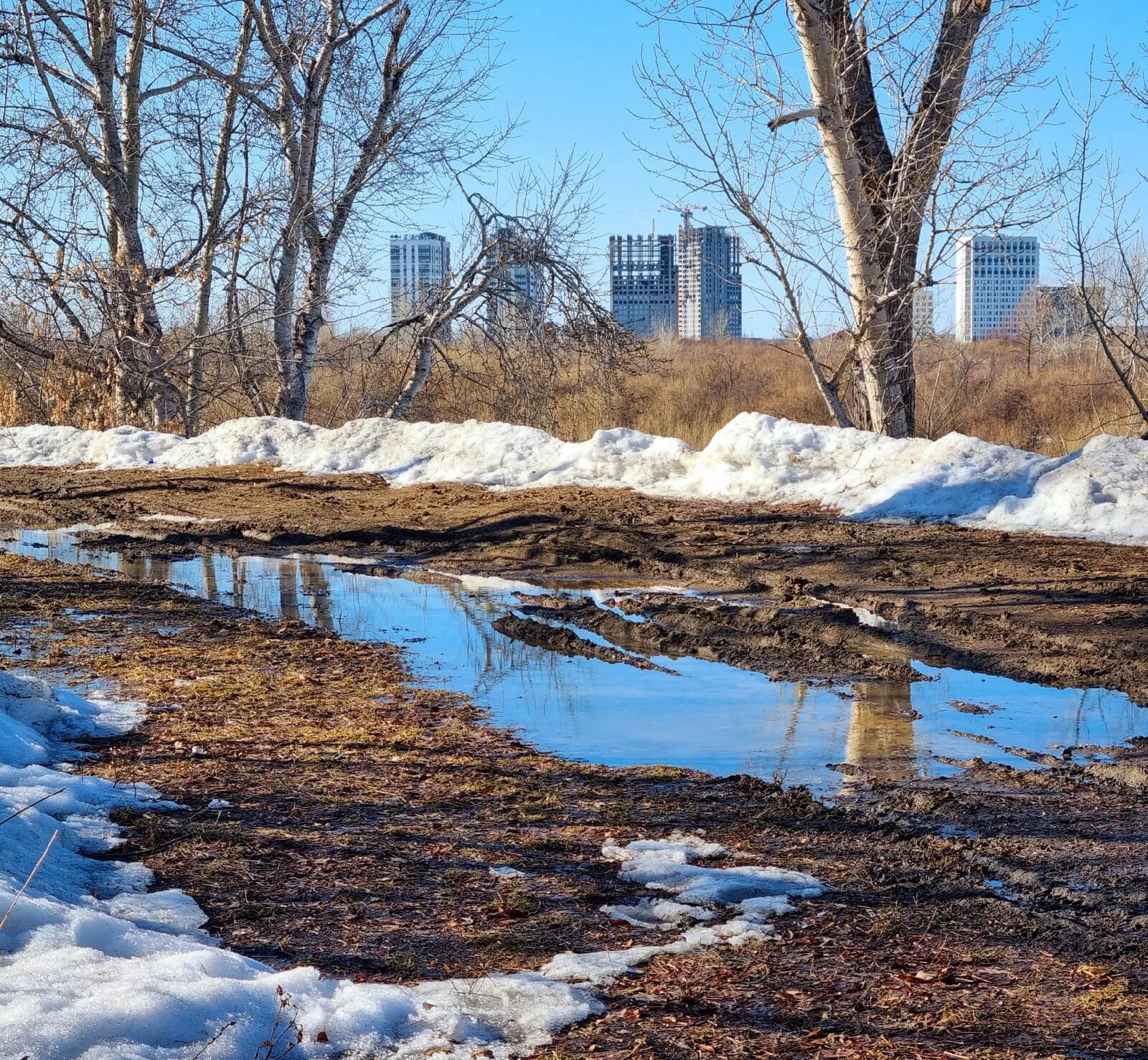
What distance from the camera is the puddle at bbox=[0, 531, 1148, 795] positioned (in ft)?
17.9

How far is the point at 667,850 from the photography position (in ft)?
14.0

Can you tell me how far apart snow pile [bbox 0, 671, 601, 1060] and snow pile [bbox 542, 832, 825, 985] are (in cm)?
21

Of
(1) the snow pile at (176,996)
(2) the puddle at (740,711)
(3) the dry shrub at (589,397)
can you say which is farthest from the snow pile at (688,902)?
(3) the dry shrub at (589,397)

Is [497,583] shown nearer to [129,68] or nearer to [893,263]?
[893,263]

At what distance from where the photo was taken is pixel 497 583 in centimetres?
1016

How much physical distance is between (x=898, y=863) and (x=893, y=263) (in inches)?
464

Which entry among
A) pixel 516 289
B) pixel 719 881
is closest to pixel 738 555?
pixel 719 881

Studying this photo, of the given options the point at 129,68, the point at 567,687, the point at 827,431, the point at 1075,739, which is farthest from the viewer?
the point at 129,68

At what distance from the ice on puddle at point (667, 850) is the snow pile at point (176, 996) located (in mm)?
996

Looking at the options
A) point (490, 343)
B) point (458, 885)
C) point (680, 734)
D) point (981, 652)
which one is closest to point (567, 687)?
point (680, 734)

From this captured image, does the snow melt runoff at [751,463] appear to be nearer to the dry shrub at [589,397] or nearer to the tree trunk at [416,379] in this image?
the dry shrub at [589,397]

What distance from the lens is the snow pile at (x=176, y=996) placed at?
8.91ft

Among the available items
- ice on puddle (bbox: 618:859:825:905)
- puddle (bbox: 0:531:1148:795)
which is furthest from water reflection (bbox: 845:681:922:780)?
ice on puddle (bbox: 618:859:825:905)

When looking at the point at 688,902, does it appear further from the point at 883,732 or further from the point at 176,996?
the point at 883,732
